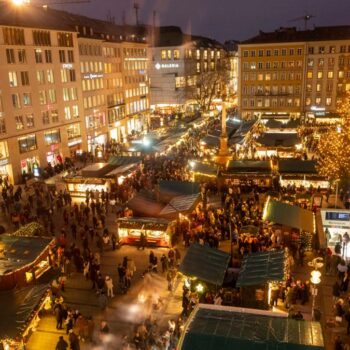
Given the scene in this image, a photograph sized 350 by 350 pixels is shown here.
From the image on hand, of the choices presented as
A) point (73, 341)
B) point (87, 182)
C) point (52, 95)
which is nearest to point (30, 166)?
point (52, 95)

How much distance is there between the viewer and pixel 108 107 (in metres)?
55.4

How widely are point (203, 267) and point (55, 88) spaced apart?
105 ft

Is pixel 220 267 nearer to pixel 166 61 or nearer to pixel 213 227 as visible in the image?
pixel 213 227

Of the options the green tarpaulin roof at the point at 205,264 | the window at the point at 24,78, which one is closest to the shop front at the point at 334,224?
the green tarpaulin roof at the point at 205,264

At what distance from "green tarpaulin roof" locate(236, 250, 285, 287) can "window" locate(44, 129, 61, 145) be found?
1170 inches

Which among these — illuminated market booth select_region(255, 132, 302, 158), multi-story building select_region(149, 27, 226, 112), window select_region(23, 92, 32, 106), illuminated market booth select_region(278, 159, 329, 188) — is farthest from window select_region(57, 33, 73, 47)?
multi-story building select_region(149, 27, 226, 112)

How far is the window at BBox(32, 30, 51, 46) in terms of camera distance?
1567 inches

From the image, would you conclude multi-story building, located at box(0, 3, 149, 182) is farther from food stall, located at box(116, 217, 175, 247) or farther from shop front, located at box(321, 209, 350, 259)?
shop front, located at box(321, 209, 350, 259)

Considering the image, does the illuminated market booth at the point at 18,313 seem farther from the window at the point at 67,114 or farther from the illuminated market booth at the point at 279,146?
the window at the point at 67,114

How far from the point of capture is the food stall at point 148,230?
861 inches

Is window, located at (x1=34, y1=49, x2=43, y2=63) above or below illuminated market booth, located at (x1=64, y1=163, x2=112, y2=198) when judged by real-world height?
above

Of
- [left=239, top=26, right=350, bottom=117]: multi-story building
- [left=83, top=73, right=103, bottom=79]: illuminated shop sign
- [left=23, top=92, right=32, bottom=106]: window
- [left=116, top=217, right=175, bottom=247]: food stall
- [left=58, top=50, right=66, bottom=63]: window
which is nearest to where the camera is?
[left=116, top=217, right=175, bottom=247]: food stall

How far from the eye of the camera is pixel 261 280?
1537 cm

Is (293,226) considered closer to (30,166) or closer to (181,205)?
(181,205)
